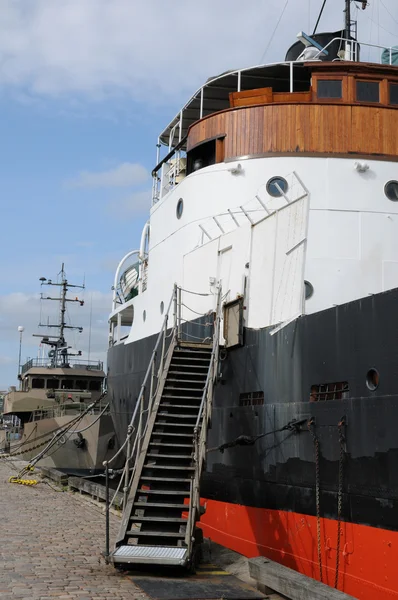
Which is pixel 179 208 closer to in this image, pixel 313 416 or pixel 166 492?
pixel 313 416

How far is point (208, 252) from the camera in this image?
552 inches

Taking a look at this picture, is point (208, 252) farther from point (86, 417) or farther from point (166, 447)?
point (86, 417)

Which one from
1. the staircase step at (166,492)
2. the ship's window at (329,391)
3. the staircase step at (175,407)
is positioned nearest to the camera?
the ship's window at (329,391)

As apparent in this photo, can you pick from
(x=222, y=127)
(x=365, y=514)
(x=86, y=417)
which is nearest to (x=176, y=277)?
(x=222, y=127)

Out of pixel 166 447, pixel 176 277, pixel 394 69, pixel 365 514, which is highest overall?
pixel 394 69

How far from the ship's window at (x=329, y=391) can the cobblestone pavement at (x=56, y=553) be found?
357cm

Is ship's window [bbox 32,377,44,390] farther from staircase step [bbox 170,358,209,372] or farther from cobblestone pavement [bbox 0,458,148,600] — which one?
staircase step [bbox 170,358,209,372]

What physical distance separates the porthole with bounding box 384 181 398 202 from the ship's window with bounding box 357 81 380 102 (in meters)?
1.90

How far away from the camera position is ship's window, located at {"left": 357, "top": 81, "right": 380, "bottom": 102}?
13.9m

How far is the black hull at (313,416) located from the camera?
841cm

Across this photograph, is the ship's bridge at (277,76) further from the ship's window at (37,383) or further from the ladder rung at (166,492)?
the ship's window at (37,383)

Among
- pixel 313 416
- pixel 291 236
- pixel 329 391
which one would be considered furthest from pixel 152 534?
pixel 291 236

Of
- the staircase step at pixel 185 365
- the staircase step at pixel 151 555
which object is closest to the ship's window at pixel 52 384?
the staircase step at pixel 185 365

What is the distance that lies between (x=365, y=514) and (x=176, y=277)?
8.55 m
